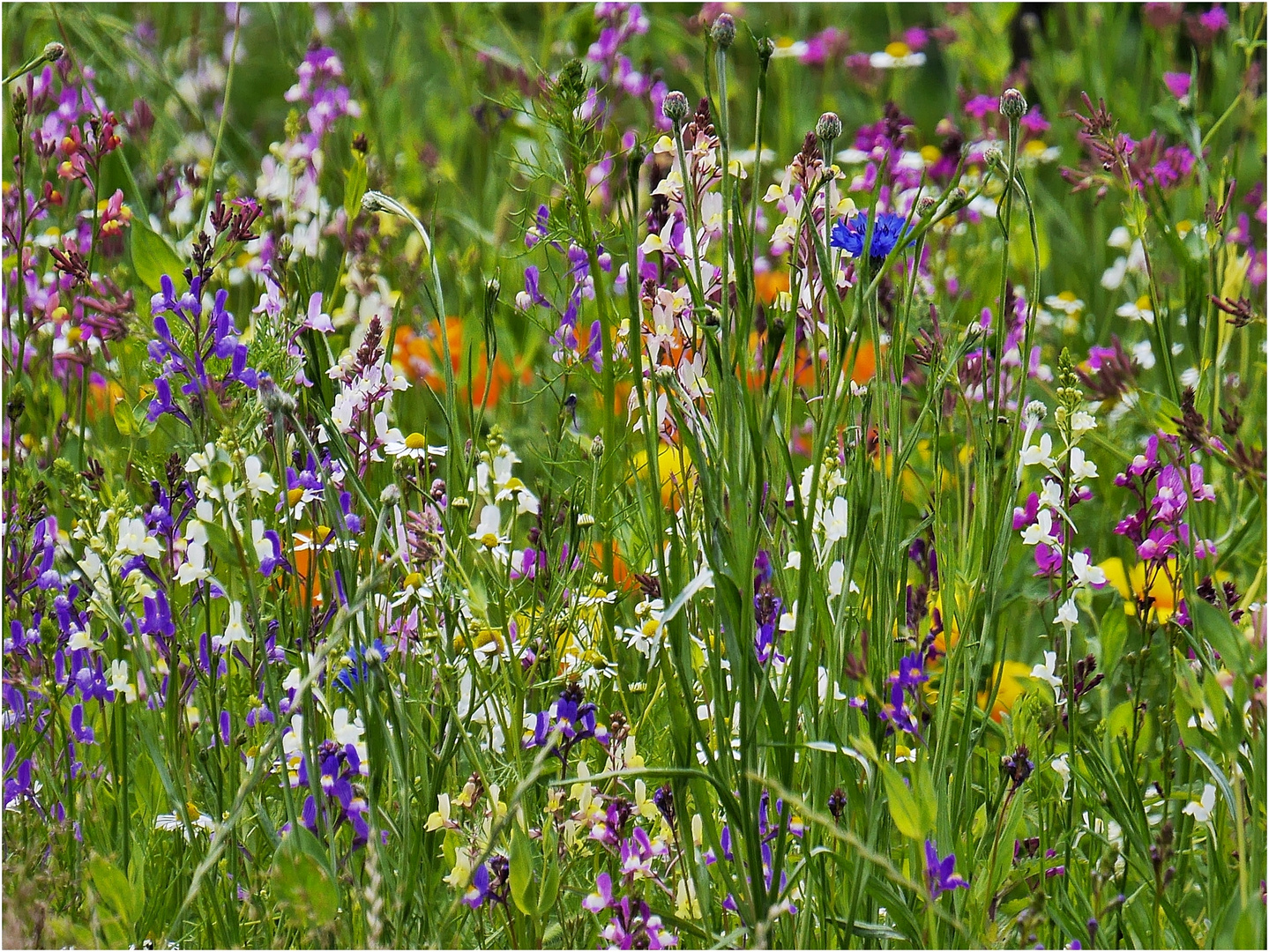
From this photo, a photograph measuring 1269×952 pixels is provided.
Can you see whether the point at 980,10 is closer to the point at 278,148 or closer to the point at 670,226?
the point at 278,148

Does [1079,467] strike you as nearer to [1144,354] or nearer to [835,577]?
[835,577]

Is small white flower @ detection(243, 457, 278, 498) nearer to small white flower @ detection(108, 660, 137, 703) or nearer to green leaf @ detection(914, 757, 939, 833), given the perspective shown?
small white flower @ detection(108, 660, 137, 703)

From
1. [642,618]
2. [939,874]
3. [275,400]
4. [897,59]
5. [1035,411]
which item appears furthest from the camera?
[897,59]

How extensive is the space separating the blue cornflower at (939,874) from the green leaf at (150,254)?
0.86m

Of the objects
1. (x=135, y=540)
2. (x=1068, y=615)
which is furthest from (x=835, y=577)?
(x=135, y=540)

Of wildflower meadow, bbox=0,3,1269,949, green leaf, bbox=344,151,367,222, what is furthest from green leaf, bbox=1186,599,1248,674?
green leaf, bbox=344,151,367,222

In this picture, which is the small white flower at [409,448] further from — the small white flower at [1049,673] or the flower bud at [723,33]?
the small white flower at [1049,673]

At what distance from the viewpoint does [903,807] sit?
0.93 m

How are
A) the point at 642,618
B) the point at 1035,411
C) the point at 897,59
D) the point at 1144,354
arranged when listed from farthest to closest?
the point at 897,59 < the point at 1144,354 < the point at 642,618 < the point at 1035,411

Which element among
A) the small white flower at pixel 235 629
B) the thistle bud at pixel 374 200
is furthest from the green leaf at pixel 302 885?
the thistle bud at pixel 374 200

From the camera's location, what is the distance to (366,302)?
1776mm

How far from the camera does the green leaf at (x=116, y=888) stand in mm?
998

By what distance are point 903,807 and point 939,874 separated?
0.37ft

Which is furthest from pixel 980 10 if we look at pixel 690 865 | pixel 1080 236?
pixel 690 865
